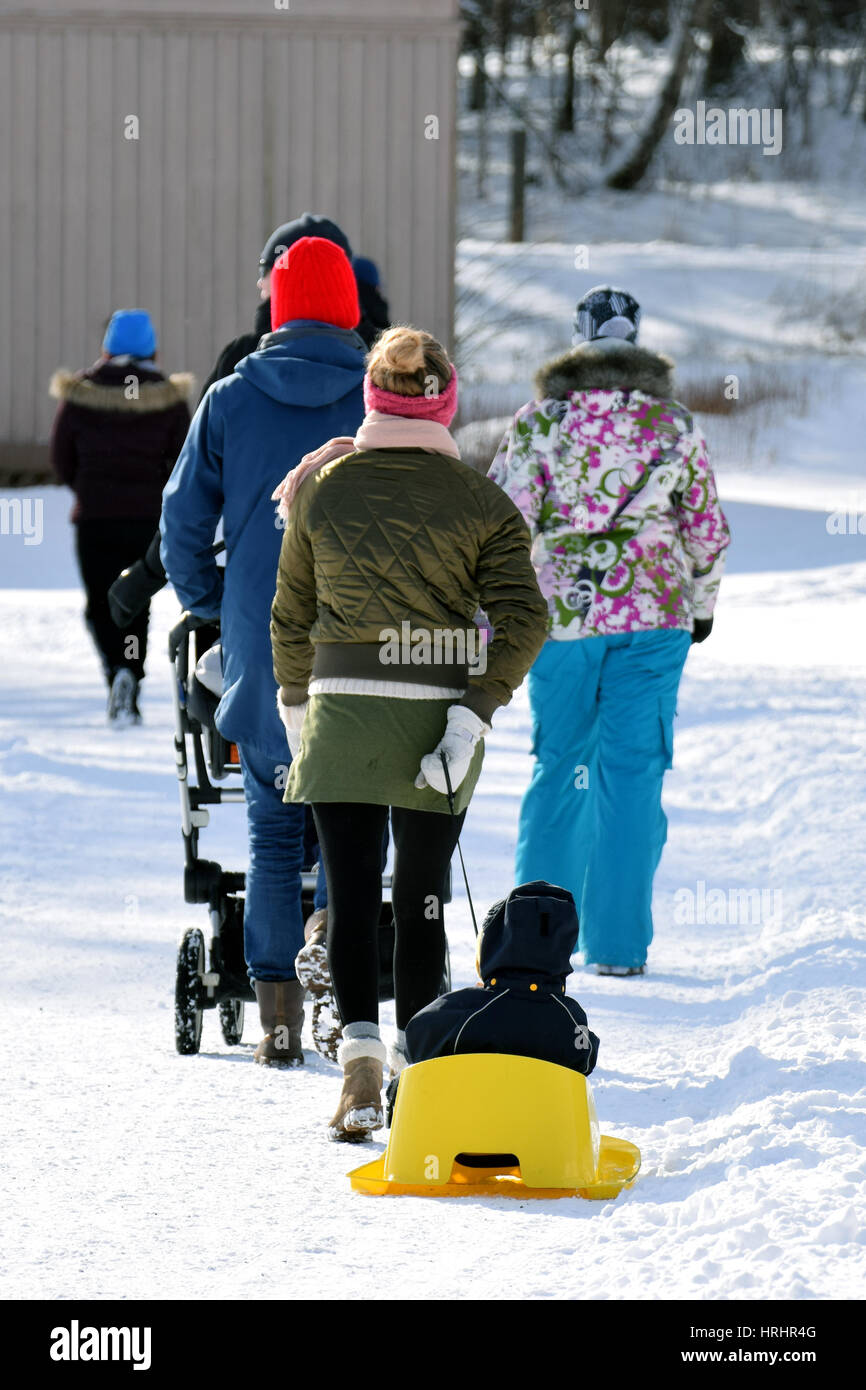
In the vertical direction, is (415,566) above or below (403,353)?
below

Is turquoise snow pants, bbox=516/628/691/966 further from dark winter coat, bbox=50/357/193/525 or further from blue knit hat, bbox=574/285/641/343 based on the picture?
dark winter coat, bbox=50/357/193/525

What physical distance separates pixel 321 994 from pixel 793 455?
1535 centimetres

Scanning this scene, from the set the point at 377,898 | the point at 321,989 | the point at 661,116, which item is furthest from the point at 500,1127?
the point at 661,116

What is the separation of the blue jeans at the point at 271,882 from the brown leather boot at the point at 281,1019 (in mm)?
32

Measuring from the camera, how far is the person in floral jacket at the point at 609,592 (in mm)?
6066

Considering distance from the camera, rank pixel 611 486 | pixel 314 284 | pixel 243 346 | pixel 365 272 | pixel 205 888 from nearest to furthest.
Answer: pixel 314 284
pixel 205 888
pixel 243 346
pixel 611 486
pixel 365 272

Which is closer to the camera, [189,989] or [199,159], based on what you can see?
[189,989]

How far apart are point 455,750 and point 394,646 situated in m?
0.26

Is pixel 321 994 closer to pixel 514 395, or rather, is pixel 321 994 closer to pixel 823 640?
pixel 823 640

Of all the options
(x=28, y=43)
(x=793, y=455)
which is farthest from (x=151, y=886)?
(x=793, y=455)

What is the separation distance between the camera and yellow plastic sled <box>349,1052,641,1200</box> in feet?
13.1

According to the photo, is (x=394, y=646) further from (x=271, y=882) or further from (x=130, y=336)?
(x=130, y=336)

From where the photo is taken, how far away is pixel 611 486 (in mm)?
6051
